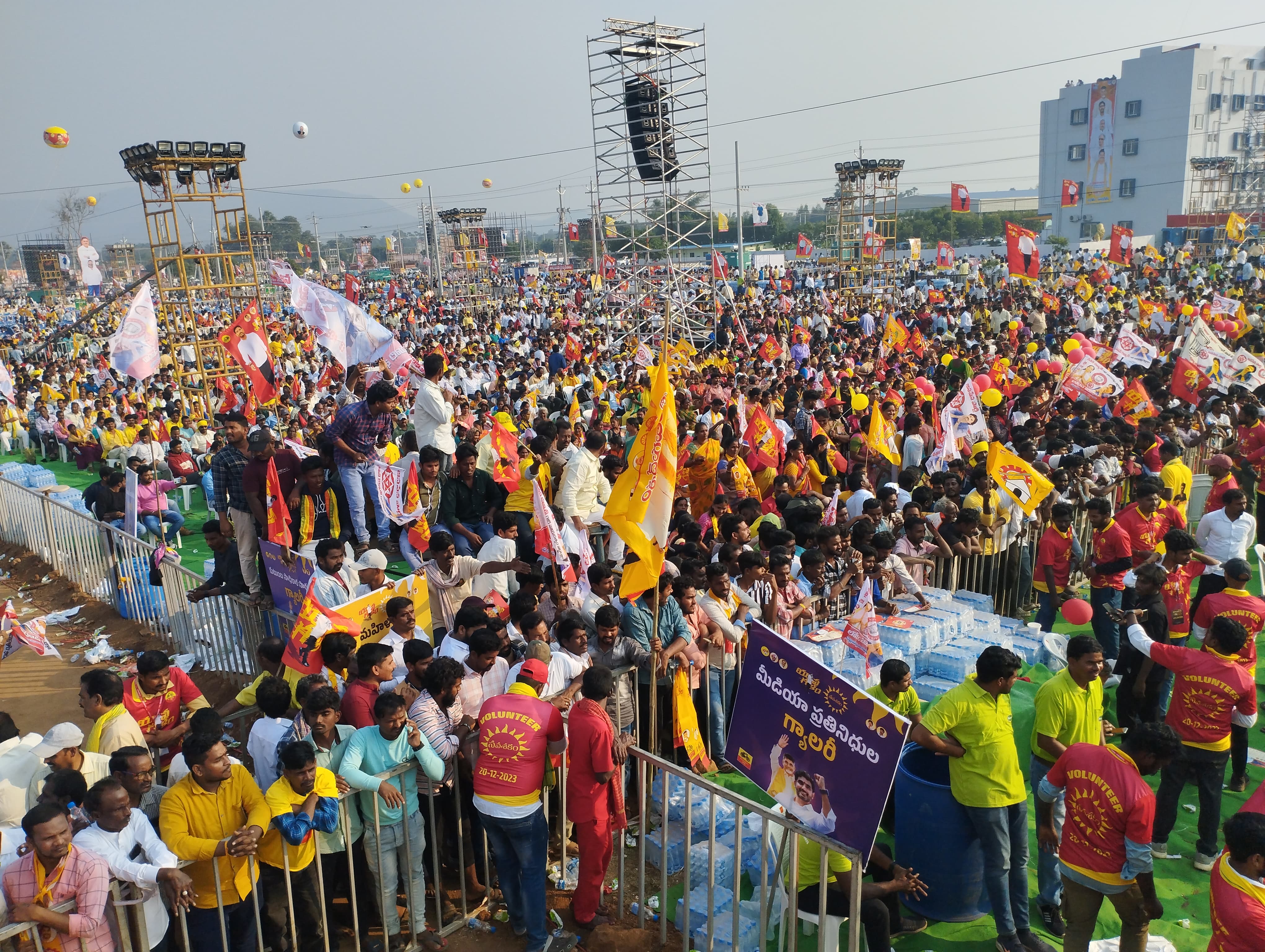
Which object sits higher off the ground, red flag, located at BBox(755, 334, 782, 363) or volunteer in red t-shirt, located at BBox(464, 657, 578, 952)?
red flag, located at BBox(755, 334, 782, 363)

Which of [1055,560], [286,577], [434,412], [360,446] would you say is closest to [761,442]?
[1055,560]

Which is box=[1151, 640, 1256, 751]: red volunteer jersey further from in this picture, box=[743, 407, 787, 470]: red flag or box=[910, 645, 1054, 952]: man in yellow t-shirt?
box=[743, 407, 787, 470]: red flag

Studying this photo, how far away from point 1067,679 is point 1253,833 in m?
1.44

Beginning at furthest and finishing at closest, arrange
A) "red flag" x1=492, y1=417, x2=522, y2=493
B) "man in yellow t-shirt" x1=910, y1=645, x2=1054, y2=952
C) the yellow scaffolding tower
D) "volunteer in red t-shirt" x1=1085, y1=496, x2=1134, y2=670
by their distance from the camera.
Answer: the yellow scaffolding tower < "red flag" x1=492, y1=417, x2=522, y2=493 < "volunteer in red t-shirt" x1=1085, y1=496, x2=1134, y2=670 < "man in yellow t-shirt" x1=910, y1=645, x2=1054, y2=952

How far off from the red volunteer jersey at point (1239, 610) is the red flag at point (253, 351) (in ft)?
35.7

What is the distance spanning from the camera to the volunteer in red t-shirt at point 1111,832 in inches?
162

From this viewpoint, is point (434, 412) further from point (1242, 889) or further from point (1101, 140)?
point (1101, 140)

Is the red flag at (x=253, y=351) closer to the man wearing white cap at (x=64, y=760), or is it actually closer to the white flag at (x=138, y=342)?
the white flag at (x=138, y=342)

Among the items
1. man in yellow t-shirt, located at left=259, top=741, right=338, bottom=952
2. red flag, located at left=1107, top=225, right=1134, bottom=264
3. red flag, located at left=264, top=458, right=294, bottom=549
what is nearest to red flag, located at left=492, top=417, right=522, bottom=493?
red flag, located at left=264, top=458, right=294, bottom=549

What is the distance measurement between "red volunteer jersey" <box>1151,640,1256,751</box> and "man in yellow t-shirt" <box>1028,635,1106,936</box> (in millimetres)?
738

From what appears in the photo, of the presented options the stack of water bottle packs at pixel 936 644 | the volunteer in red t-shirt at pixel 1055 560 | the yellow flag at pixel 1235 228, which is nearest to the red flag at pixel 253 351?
the stack of water bottle packs at pixel 936 644

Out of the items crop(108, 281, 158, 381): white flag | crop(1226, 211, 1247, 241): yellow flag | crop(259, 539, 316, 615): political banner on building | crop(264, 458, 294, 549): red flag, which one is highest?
crop(1226, 211, 1247, 241): yellow flag

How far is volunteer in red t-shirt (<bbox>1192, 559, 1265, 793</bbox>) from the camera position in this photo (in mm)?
5691

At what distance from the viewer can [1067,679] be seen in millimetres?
4914
